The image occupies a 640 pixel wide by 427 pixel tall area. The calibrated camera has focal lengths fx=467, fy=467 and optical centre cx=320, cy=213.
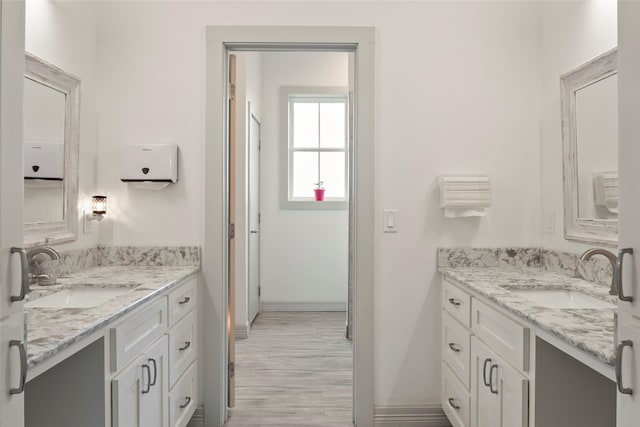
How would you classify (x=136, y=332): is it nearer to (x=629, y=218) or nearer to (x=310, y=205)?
(x=629, y=218)

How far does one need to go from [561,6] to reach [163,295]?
239cm

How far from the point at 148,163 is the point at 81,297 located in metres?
0.79

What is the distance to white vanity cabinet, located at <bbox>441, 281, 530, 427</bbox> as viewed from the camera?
1.58 m

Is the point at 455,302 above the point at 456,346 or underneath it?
above

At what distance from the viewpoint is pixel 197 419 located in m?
2.51

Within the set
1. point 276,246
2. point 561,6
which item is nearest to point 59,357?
point 561,6

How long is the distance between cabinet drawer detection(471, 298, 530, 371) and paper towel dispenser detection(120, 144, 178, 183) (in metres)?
1.66

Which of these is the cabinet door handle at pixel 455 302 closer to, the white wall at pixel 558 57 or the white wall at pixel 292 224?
the white wall at pixel 558 57

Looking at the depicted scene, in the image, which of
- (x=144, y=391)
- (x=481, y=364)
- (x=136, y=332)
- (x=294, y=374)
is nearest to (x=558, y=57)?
(x=481, y=364)

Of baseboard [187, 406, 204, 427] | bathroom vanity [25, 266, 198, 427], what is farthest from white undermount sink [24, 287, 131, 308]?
baseboard [187, 406, 204, 427]

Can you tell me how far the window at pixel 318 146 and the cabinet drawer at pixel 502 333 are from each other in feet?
11.1

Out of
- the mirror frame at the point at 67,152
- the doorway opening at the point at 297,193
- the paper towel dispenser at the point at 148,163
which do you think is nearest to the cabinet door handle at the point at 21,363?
the mirror frame at the point at 67,152

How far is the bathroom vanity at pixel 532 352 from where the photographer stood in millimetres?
1368

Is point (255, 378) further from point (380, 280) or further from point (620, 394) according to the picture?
point (620, 394)
